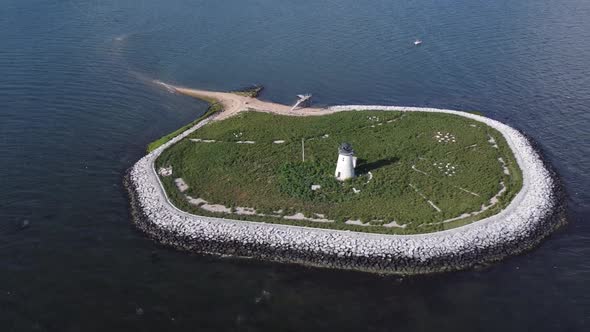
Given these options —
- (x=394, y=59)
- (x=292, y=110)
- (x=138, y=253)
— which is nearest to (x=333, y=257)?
(x=138, y=253)

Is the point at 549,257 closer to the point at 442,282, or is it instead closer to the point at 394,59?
the point at 442,282

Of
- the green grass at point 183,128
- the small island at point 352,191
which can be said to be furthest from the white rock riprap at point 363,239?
the green grass at point 183,128

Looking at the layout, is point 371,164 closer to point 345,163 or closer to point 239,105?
point 345,163

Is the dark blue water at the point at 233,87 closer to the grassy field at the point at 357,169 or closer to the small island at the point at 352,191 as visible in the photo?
the small island at the point at 352,191

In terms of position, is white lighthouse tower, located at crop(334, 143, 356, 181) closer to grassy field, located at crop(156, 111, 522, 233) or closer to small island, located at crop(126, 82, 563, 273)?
small island, located at crop(126, 82, 563, 273)

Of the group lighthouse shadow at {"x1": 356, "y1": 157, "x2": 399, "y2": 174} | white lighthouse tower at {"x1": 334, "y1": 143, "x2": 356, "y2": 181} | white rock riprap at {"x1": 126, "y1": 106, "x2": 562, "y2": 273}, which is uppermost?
white lighthouse tower at {"x1": 334, "y1": 143, "x2": 356, "y2": 181}

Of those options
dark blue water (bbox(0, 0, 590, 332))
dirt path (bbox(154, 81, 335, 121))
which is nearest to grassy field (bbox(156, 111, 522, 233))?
dirt path (bbox(154, 81, 335, 121))
